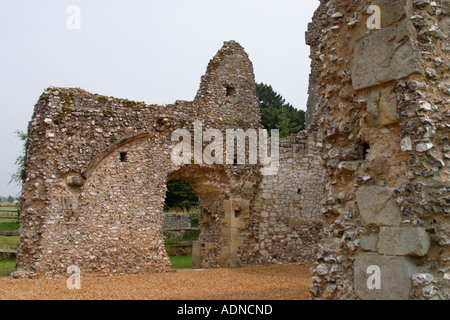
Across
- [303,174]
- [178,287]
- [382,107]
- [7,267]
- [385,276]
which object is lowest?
[7,267]

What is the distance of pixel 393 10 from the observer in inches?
161

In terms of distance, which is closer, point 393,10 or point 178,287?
point 393,10

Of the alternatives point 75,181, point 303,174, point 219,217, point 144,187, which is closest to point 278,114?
point 303,174

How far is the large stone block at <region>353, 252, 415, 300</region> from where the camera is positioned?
3691mm

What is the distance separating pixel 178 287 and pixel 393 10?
6118 millimetres

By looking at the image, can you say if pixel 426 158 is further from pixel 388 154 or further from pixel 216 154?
pixel 216 154

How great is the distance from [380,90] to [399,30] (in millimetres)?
536

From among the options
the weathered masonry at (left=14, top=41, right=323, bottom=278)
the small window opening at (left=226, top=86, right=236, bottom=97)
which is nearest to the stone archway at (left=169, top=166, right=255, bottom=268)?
the weathered masonry at (left=14, top=41, right=323, bottom=278)

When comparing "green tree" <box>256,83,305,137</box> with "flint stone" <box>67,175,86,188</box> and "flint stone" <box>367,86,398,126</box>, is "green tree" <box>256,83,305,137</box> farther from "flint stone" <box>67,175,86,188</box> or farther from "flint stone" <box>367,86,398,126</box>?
"flint stone" <box>367,86,398,126</box>

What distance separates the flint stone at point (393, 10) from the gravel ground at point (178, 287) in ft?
14.2

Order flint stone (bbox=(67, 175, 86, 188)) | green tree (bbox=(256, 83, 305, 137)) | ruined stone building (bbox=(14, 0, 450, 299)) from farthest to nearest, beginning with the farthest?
green tree (bbox=(256, 83, 305, 137)), flint stone (bbox=(67, 175, 86, 188)), ruined stone building (bbox=(14, 0, 450, 299))

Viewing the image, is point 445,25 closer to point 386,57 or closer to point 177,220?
point 386,57

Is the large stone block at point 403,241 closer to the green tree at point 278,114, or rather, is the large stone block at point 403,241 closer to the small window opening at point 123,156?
the small window opening at point 123,156

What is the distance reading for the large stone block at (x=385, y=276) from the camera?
3691 mm
